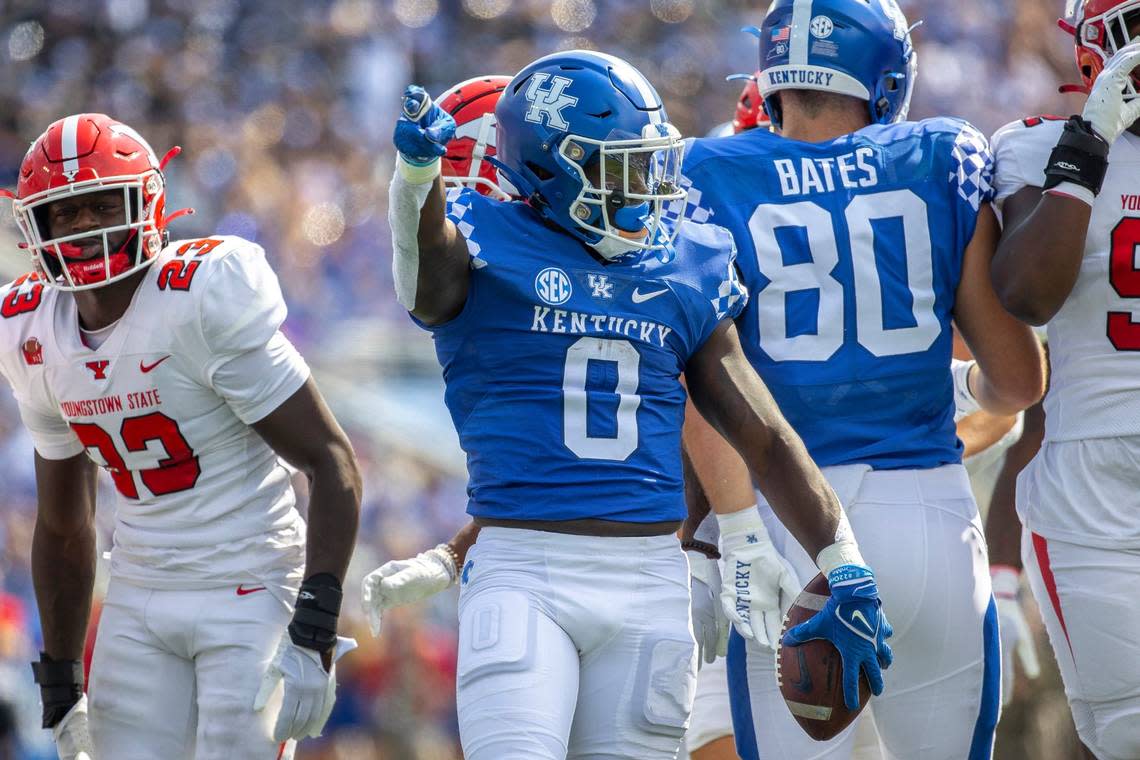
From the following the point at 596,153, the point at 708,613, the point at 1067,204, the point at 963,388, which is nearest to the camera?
the point at 596,153

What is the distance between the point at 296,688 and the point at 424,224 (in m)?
1.15

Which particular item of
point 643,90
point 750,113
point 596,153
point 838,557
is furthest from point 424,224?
point 750,113

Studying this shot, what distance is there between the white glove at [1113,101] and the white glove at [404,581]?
170 centimetres

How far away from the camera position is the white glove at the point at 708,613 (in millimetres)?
3314

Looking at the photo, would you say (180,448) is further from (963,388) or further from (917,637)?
(963,388)

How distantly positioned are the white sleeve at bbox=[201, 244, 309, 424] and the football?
50.2 inches

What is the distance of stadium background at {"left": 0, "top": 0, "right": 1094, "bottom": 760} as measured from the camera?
6352 millimetres

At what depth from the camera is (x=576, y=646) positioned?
2.68m

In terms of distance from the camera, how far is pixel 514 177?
9.52 feet

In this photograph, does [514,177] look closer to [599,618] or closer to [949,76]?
[599,618]

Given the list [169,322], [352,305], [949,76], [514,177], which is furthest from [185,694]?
[949,76]

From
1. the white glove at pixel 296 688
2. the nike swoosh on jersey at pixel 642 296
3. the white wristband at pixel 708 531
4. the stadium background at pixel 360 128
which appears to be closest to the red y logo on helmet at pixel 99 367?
the white glove at pixel 296 688

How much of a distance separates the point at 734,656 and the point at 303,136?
22.0 ft

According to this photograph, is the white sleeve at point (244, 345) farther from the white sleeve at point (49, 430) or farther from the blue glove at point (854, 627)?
the blue glove at point (854, 627)
